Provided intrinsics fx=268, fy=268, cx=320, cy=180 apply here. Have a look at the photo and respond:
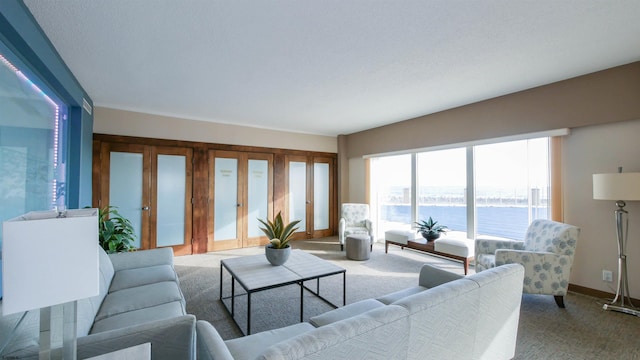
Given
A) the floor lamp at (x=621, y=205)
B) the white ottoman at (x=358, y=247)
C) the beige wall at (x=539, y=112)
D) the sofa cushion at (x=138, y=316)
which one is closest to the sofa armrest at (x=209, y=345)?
the sofa cushion at (x=138, y=316)

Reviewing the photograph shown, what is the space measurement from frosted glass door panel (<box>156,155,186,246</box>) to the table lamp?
404cm

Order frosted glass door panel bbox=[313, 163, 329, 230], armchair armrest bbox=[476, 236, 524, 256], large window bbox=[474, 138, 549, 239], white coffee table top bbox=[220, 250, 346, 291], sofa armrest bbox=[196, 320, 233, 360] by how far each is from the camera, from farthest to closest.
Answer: frosted glass door panel bbox=[313, 163, 329, 230]
large window bbox=[474, 138, 549, 239]
armchair armrest bbox=[476, 236, 524, 256]
white coffee table top bbox=[220, 250, 346, 291]
sofa armrest bbox=[196, 320, 233, 360]

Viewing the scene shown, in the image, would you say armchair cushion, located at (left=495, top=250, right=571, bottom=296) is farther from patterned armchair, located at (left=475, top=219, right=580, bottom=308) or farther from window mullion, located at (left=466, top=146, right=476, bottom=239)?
window mullion, located at (left=466, top=146, right=476, bottom=239)

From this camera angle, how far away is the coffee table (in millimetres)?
2305

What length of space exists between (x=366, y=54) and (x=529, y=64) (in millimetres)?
1741

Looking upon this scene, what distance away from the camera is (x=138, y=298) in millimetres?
1960

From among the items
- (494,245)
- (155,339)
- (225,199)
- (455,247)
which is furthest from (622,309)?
(225,199)

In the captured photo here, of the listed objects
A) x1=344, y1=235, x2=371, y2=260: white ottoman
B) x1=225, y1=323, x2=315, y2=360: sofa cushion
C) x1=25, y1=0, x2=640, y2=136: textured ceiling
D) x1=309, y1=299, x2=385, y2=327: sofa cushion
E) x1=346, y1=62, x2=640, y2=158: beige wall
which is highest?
x1=25, y1=0, x2=640, y2=136: textured ceiling

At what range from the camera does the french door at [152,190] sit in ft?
14.0

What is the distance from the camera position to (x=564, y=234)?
275 cm

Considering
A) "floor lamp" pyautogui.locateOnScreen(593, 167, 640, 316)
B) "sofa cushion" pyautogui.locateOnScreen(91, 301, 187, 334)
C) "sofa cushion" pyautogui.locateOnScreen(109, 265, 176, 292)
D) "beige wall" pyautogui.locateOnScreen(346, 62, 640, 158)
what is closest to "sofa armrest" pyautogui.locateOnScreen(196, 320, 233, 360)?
"sofa cushion" pyautogui.locateOnScreen(91, 301, 187, 334)

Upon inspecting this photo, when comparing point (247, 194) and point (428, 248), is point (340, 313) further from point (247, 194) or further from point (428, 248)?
point (247, 194)

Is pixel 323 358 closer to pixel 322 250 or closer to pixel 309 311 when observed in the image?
pixel 309 311

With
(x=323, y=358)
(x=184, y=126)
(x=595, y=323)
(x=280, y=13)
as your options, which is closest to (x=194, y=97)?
(x=184, y=126)
